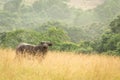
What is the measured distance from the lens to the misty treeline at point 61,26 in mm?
22672

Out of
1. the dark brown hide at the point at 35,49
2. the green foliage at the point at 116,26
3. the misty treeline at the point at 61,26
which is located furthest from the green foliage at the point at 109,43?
the dark brown hide at the point at 35,49

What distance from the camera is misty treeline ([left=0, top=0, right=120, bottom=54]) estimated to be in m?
22.7

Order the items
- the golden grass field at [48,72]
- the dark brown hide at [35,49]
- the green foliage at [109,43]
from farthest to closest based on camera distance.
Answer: the green foliage at [109,43], the dark brown hide at [35,49], the golden grass field at [48,72]

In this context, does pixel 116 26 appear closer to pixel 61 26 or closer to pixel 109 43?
pixel 109 43

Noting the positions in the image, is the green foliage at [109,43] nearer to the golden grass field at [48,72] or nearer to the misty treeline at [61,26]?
the misty treeline at [61,26]

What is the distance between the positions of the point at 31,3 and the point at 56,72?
74.7 metres

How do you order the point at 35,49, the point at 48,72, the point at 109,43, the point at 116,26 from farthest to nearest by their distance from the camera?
the point at 116,26 < the point at 109,43 < the point at 35,49 < the point at 48,72

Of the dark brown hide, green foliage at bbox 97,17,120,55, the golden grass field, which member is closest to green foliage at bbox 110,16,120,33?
green foliage at bbox 97,17,120,55

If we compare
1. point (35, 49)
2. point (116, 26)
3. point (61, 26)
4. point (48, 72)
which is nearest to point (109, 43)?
point (116, 26)

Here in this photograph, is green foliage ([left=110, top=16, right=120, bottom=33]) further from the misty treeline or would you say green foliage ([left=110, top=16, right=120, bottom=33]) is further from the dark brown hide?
the dark brown hide

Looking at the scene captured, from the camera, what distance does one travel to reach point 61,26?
4272cm

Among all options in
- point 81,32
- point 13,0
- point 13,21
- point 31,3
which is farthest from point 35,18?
point 81,32

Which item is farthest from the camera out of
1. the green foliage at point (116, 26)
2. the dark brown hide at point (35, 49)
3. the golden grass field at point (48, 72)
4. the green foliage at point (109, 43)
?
the green foliage at point (116, 26)

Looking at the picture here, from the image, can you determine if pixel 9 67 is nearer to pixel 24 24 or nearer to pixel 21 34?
pixel 21 34
